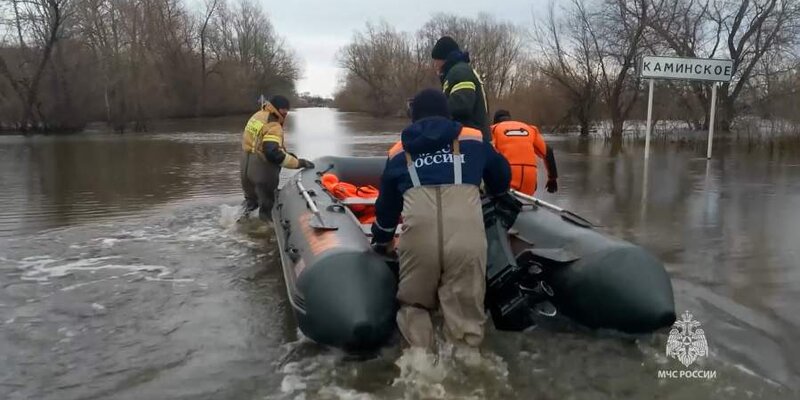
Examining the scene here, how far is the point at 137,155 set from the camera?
19.8 meters

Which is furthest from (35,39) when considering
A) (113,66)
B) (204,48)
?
(204,48)

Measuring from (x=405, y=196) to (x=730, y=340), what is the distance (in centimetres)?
238

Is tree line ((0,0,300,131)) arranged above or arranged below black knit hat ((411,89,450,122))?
above

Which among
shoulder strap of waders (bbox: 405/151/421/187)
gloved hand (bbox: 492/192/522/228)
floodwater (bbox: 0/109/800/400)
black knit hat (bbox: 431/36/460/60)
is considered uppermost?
black knit hat (bbox: 431/36/460/60)

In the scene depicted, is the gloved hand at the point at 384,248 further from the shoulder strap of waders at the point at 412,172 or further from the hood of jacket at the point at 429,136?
the hood of jacket at the point at 429,136

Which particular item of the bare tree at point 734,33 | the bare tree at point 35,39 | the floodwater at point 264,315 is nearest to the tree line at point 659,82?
the bare tree at point 734,33

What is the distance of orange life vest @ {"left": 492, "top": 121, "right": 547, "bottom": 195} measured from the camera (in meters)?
6.46

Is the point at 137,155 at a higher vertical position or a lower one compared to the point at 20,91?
lower

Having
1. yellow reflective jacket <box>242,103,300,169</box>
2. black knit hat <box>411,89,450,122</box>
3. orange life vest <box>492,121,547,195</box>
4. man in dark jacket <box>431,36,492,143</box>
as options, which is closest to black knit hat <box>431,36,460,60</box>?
man in dark jacket <box>431,36,492,143</box>

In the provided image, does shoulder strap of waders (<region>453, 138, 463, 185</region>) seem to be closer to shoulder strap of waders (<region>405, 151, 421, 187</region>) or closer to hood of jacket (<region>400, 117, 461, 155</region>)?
hood of jacket (<region>400, 117, 461, 155</region>)

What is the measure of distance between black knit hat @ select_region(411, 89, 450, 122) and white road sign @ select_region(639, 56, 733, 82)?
11782mm

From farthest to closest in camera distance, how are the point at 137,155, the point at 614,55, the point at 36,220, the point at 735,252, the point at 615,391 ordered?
1. the point at 614,55
2. the point at 137,155
3. the point at 36,220
4. the point at 735,252
5. the point at 615,391

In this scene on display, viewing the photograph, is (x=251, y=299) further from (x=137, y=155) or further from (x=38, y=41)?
(x=38, y=41)

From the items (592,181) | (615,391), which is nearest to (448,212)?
(615,391)
